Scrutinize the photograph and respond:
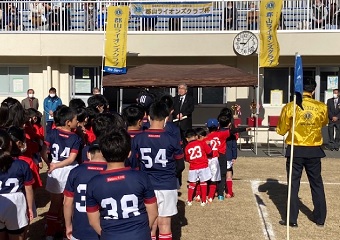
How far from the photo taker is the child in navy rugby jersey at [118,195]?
12.1 feet

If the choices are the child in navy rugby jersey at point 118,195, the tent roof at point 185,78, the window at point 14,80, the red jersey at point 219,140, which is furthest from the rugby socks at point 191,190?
the window at point 14,80

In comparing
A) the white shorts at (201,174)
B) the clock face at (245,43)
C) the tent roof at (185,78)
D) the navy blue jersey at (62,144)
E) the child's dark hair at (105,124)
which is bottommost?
the white shorts at (201,174)

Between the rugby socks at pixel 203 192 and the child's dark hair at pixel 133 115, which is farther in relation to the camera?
the rugby socks at pixel 203 192

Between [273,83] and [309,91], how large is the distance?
11.3 m

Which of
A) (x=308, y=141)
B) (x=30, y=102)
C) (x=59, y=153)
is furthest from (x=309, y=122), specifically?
(x=30, y=102)

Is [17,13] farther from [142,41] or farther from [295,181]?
[295,181]

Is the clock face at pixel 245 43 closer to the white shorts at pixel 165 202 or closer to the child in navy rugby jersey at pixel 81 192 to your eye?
the white shorts at pixel 165 202

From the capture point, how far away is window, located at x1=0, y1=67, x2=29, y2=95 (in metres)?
18.7

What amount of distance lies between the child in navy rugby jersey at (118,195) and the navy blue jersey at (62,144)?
2341 mm

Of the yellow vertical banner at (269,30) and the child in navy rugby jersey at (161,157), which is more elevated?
the yellow vertical banner at (269,30)

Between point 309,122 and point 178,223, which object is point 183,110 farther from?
point 309,122

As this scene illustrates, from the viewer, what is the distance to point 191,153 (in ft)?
26.5

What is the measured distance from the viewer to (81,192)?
449 centimetres

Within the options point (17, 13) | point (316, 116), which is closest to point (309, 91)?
point (316, 116)
